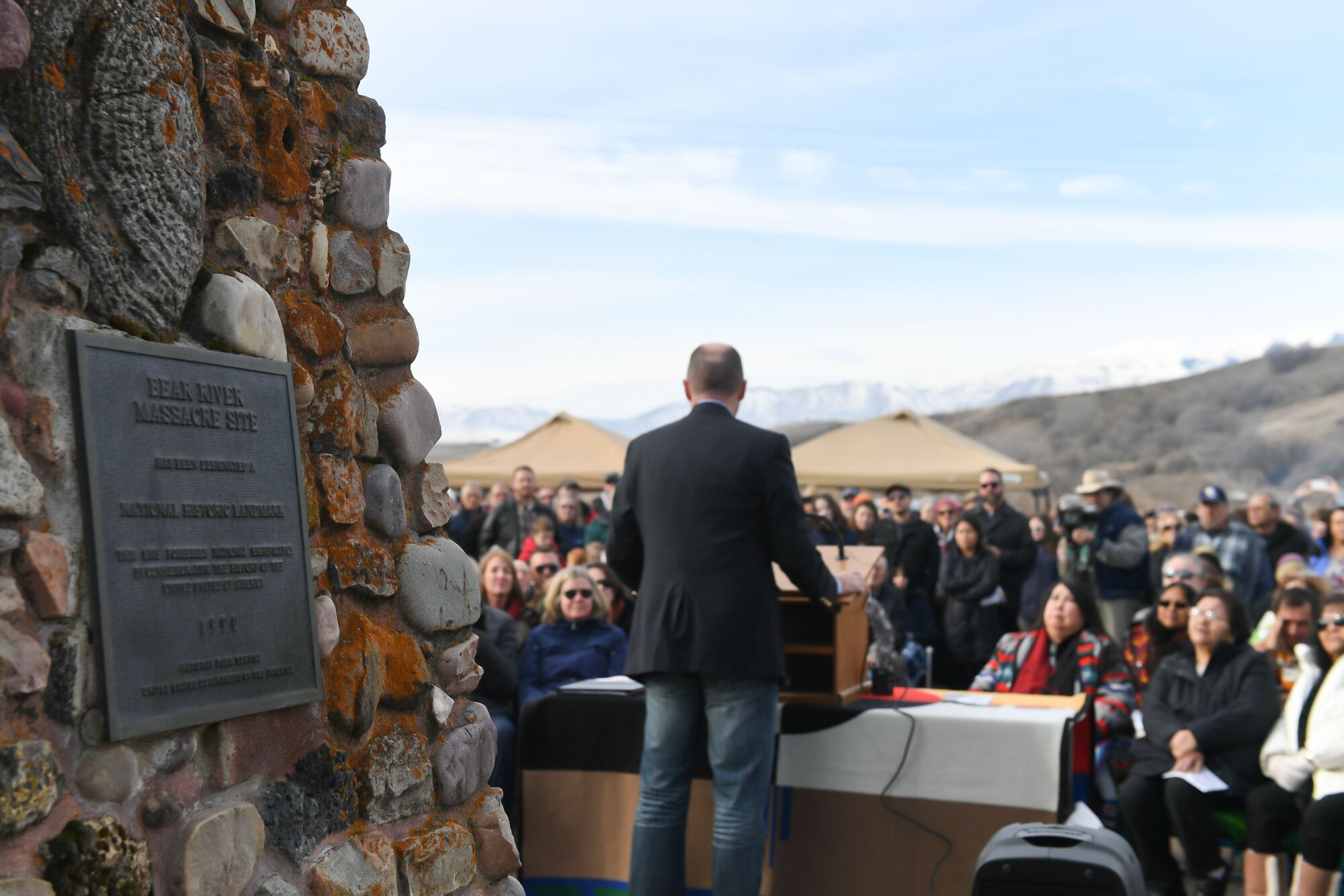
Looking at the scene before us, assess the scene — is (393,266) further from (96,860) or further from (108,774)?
(96,860)

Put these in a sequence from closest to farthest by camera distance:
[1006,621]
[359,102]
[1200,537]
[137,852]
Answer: [137,852]
[359,102]
[1006,621]
[1200,537]

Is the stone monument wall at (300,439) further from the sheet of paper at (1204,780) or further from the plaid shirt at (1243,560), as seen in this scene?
the plaid shirt at (1243,560)

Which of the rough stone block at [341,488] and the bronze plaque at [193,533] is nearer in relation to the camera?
the bronze plaque at [193,533]

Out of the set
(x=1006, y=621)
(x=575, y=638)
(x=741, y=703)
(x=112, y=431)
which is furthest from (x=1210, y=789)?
(x=112, y=431)

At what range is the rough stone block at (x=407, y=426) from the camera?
8.45 feet

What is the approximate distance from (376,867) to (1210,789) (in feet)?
12.5

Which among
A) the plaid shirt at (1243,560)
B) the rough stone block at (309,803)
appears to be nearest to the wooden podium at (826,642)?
the rough stone block at (309,803)

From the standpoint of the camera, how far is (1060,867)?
3559mm

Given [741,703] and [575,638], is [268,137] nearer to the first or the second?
[741,703]

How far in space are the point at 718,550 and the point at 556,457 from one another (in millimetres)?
11615

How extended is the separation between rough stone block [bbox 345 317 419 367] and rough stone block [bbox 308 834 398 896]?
93 centimetres

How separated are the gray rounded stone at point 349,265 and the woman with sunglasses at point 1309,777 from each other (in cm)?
394

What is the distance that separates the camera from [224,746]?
2.04m

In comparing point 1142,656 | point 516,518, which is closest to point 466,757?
point 1142,656
